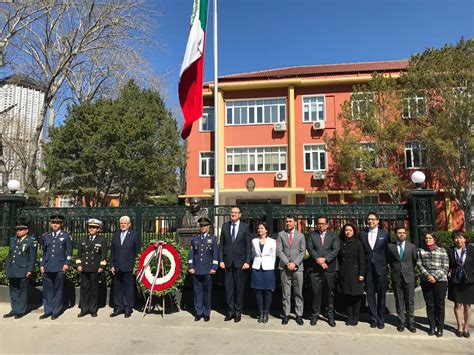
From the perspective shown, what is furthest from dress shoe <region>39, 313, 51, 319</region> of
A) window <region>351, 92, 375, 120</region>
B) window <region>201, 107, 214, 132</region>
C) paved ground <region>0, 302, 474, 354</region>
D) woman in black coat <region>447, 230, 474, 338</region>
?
window <region>201, 107, 214, 132</region>

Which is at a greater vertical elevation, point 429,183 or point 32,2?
point 32,2

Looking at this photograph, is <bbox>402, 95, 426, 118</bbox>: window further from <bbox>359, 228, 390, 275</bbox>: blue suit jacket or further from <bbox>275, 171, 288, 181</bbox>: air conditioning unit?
<bbox>359, 228, 390, 275</bbox>: blue suit jacket

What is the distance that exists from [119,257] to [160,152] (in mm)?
19839

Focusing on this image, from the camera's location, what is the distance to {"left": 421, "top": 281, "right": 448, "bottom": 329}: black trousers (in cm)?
577

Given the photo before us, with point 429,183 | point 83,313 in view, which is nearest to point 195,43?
point 83,313

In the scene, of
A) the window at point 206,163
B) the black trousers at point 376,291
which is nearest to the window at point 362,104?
the window at point 206,163

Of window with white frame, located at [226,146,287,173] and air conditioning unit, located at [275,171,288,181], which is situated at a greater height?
window with white frame, located at [226,146,287,173]

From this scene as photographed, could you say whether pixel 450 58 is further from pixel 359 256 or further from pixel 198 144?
pixel 359 256

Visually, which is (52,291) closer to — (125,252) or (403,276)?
(125,252)

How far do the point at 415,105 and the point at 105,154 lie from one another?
17.3 meters

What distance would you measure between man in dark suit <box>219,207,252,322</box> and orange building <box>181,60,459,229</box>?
17.7m

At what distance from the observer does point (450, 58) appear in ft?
64.4

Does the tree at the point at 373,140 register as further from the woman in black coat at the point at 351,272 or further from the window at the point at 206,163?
the woman in black coat at the point at 351,272

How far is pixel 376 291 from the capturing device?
627 cm
